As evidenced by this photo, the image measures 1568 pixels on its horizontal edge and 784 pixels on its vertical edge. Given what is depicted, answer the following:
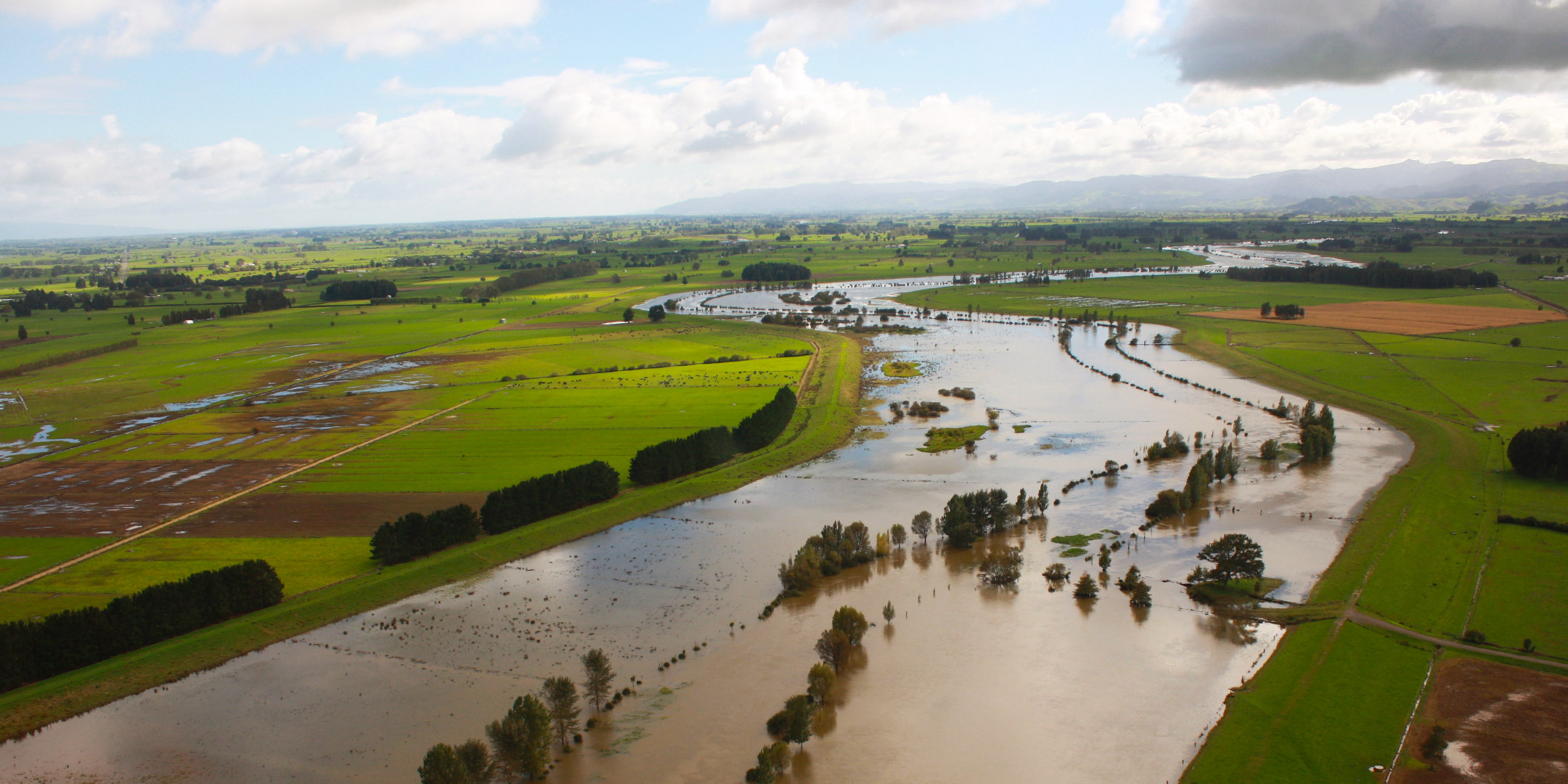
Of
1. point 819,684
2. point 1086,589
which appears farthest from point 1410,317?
point 819,684

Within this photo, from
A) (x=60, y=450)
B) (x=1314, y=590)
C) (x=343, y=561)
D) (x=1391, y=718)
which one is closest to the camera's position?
(x=1391, y=718)

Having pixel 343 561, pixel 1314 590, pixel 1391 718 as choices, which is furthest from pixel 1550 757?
pixel 343 561

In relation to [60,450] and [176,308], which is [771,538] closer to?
[60,450]

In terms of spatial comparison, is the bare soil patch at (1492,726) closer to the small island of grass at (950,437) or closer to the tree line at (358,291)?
the small island of grass at (950,437)

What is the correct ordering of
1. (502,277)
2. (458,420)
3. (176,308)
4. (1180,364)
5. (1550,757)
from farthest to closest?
(502,277), (176,308), (1180,364), (458,420), (1550,757)

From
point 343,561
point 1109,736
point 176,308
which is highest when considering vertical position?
point 176,308

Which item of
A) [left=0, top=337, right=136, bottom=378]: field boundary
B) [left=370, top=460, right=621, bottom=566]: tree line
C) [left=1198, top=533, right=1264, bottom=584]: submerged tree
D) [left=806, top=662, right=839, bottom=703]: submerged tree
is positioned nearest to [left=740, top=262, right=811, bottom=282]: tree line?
[left=0, top=337, right=136, bottom=378]: field boundary

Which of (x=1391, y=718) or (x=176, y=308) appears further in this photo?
(x=176, y=308)
